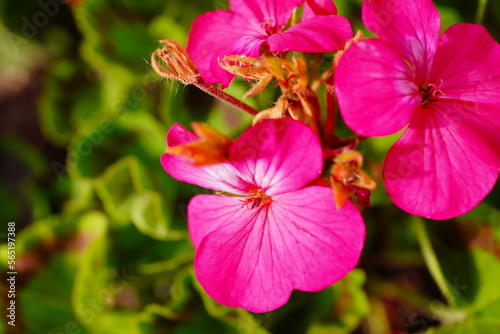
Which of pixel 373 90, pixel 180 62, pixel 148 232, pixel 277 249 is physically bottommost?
pixel 148 232

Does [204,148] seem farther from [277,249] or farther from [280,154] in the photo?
[277,249]

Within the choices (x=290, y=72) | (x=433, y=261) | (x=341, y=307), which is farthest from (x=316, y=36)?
(x=341, y=307)

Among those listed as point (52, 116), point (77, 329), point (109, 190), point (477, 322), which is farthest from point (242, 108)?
point (52, 116)

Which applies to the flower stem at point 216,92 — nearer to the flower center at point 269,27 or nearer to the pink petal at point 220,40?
the pink petal at point 220,40

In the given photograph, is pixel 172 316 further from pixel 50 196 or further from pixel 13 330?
pixel 50 196

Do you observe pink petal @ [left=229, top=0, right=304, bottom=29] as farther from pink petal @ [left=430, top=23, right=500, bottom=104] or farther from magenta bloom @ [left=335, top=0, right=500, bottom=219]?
pink petal @ [left=430, top=23, right=500, bottom=104]

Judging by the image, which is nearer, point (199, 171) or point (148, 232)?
point (199, 171)
